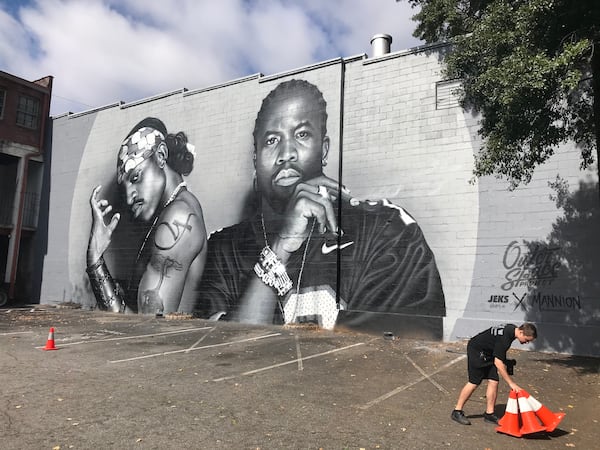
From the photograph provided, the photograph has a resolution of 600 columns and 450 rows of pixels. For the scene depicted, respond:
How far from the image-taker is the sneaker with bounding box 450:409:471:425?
5664 millimetres

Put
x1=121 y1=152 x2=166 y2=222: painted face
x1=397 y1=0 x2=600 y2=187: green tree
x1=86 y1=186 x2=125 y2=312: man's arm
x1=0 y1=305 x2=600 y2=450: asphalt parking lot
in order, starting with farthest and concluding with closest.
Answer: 1. x1=86 y1=186 x2=125 y2=312: man's arm
2. x1=121 y1=152 x2=166 y2=222: painted face
3. x1=397 y1=0 x2=600 y2=187: green tree
4. x1=0 y1=305 x2=600 y2=450: asphalt parking lot

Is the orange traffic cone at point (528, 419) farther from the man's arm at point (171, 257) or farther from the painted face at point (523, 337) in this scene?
the man's arm at point (171, 257)

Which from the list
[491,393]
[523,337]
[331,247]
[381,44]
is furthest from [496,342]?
[381,44]

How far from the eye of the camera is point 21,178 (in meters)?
22.5

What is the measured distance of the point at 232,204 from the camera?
57.1ft

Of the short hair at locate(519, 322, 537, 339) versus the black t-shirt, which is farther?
the black t-shirt

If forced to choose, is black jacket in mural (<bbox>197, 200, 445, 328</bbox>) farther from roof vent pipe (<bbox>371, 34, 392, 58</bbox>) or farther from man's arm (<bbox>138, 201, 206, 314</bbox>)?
roof vent pipe (<bbox>371, 34, 392, 58</bbox>)

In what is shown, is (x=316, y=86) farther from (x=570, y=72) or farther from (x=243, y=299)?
(x=570, y=72)

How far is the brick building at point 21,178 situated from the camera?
22250 mm

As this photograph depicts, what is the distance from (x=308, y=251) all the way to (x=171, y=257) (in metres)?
6.20

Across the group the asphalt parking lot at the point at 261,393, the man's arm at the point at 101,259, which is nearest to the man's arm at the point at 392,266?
the asphalt parking lot at the point at 261,393

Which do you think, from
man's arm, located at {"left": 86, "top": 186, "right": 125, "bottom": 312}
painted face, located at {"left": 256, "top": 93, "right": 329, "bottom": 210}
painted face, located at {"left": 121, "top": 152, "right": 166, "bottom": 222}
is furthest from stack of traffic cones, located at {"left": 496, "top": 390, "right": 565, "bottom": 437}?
man's arm, located at {"left": 86, "top": 186, "right": 125, "bottom": 312}

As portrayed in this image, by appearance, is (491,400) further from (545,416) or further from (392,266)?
(392,266)

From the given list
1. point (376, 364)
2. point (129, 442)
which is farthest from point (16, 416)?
point (376, 364)
